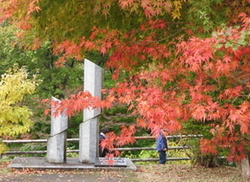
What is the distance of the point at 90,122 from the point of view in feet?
36.8

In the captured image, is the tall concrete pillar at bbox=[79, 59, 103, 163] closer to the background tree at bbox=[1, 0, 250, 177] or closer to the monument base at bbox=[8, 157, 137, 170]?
the monument base at bbox=[8, 157, 137, 170]

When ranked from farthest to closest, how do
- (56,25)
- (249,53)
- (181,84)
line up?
(56,25), (181,84), (249,53)

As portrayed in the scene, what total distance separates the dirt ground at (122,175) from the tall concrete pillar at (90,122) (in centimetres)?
79

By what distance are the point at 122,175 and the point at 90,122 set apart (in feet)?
6.12

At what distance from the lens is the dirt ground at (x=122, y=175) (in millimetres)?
9461

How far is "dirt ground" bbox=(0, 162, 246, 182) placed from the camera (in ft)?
31.0

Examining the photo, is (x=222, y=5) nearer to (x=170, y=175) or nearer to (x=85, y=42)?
(x=85, y=42)

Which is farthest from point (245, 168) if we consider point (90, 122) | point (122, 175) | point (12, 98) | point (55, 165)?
point (12, 98)

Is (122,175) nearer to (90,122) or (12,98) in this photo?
(90,122)

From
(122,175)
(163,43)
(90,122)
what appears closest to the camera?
(163,43)

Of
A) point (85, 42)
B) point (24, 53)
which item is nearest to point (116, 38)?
point (85, 42)

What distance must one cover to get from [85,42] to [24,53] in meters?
11.7

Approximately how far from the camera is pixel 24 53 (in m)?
17.3

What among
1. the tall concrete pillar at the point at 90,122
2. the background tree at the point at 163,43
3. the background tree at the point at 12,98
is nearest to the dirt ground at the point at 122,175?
the tall concrete pillar at the point at 90,122
